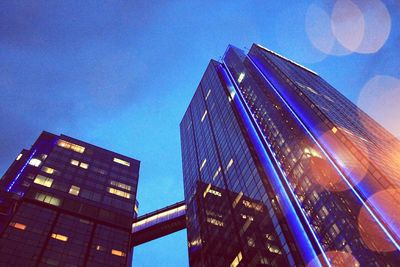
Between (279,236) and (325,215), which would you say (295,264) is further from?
(325,215)

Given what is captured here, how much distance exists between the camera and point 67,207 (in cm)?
7806

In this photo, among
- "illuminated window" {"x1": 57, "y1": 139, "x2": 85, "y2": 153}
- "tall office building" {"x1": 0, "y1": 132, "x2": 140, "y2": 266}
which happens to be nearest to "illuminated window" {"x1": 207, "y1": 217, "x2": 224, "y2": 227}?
"tall office building" {"x1": 0, "y1": 132, "x2": 140, "y2": 266}

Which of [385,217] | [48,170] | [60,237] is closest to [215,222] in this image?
[385,217]

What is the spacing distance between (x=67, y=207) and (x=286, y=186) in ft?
178

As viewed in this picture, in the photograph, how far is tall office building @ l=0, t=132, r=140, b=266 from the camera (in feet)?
216

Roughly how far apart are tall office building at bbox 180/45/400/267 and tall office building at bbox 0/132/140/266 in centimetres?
2038

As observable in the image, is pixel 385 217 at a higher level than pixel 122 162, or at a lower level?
lower

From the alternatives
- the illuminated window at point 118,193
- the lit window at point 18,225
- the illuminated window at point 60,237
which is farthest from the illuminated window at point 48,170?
the illuminated window at point 60,237

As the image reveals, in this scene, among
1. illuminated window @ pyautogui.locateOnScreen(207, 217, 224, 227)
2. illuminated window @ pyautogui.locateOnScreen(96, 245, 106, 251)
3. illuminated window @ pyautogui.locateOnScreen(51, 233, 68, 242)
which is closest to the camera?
illuminated window @ pyautogui.locateOnScreen(207, 217, 224, 227)

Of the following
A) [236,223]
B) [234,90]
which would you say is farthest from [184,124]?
[236,223]

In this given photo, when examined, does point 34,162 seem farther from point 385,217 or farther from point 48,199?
point 385,217

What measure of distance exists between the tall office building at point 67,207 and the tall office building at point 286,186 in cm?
2038

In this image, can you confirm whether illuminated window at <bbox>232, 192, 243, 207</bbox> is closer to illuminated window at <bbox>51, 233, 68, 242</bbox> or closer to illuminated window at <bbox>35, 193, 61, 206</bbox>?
illuminated window at <bbox>51, 233, 68, 242</bbox>

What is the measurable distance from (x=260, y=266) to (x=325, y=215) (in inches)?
428
